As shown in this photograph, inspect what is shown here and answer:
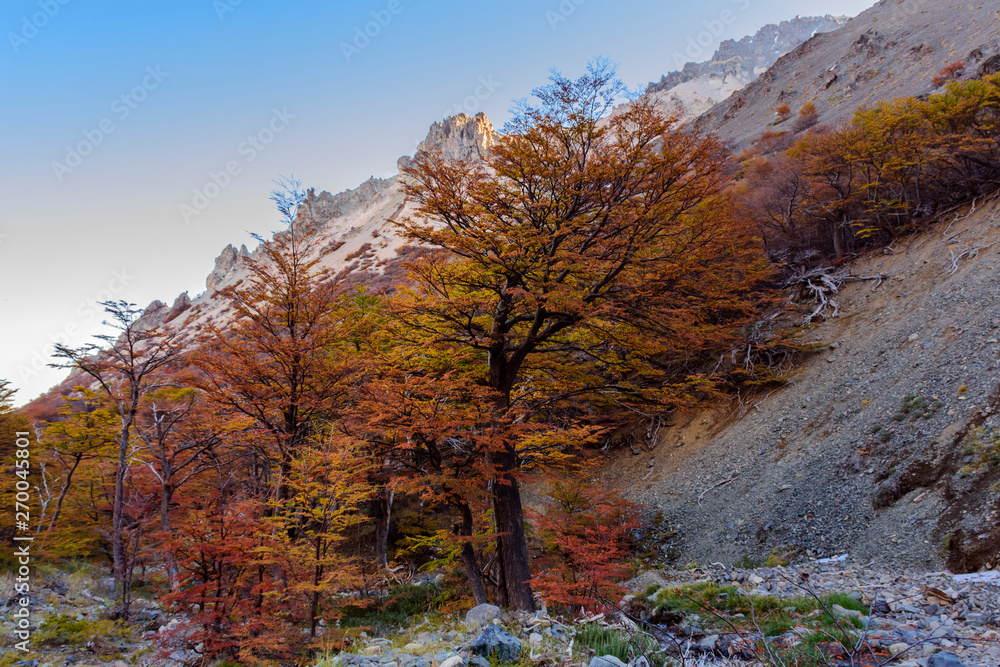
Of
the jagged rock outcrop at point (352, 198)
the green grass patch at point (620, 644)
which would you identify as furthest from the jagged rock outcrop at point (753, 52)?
the green grass patch at point (620, 644)

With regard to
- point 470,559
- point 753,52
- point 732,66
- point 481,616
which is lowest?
point 470,559

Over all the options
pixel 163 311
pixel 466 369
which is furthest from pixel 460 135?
pixel 466 369

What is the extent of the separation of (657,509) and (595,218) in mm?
7644

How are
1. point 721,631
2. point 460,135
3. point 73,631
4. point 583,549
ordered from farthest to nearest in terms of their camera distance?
point 460,135 → point 73,631 → point 583,549 → point 721,631

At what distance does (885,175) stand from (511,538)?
48.2 feet

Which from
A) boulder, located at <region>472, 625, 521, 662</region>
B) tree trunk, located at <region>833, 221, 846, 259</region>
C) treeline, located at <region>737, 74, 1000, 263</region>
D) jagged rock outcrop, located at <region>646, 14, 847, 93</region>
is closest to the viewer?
boulder, located at <region>472, 625, 521, 662</region>

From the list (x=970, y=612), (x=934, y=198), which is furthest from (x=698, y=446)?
(x=934, y=198)

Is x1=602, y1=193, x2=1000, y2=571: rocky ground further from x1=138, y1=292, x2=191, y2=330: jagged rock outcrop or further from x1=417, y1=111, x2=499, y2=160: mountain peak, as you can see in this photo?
x1=138, y1=292, x2=191, y2=330: jagged rock outcrop

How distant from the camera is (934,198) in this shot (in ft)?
42.7

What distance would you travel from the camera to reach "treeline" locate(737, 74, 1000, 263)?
12078mm

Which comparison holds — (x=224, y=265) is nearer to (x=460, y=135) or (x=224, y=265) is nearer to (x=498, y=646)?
(x=460, y=135)

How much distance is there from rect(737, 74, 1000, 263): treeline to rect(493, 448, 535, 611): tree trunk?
12604 millimetres

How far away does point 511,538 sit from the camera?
7777mm

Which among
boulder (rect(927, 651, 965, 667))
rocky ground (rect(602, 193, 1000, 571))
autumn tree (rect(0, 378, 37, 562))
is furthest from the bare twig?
autumn tree (rect(0, 378, 37, 562))
